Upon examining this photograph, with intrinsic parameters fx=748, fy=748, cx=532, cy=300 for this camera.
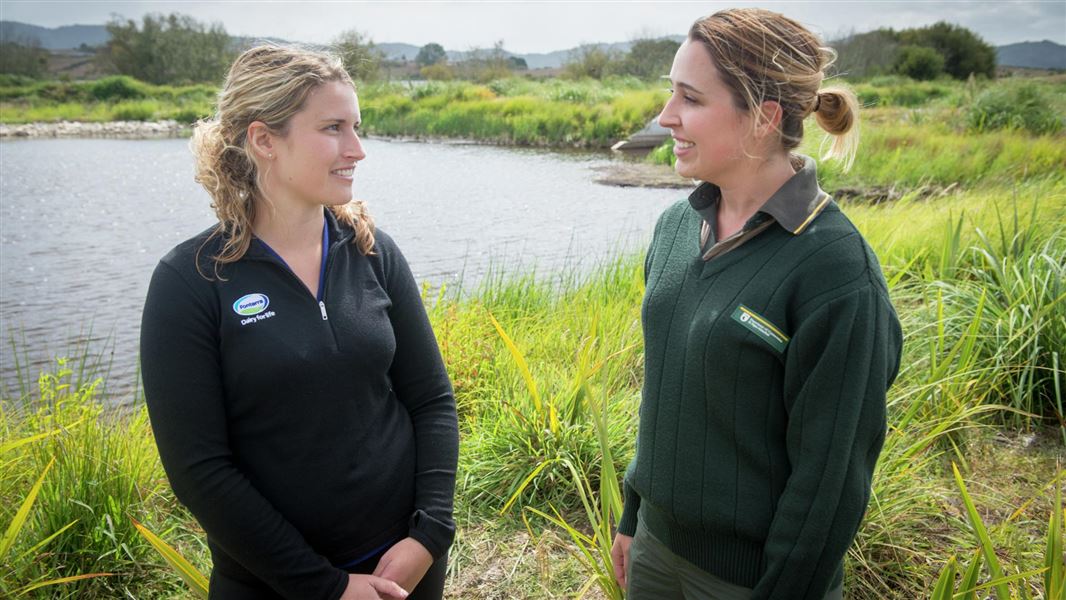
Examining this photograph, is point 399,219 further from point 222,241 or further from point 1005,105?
point 1005,105

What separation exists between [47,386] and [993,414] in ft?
13.3

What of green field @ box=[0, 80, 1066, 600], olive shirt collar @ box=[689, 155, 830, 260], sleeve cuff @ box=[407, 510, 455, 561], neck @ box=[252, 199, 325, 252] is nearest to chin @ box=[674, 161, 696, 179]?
olive shirt collar @ box=[689, 155, 830, 260]

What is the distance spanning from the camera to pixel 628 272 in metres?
5.62

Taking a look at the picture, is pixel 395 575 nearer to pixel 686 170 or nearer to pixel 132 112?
pixel 686 170

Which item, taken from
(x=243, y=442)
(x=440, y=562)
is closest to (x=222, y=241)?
(x=243, y=442)

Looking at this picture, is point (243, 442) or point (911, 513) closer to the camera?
point (243, 442)

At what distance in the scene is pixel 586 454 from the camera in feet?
9.88

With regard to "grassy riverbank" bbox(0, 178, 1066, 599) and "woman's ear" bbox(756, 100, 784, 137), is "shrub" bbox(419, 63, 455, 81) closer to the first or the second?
"grassy riverbank" bbox(0, 178, 1066, 599)

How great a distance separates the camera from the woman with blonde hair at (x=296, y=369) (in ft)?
4.71

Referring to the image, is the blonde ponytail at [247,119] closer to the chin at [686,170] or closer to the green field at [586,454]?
the chin at [686,170]

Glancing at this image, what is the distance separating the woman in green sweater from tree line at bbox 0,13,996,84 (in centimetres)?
3248

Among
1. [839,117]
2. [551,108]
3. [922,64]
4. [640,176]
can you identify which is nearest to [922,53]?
[922,64]

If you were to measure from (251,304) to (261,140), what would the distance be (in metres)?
0.38

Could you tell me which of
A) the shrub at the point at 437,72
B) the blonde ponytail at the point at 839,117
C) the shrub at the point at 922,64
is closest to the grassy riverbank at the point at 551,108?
the shrub at the point at 922,64
